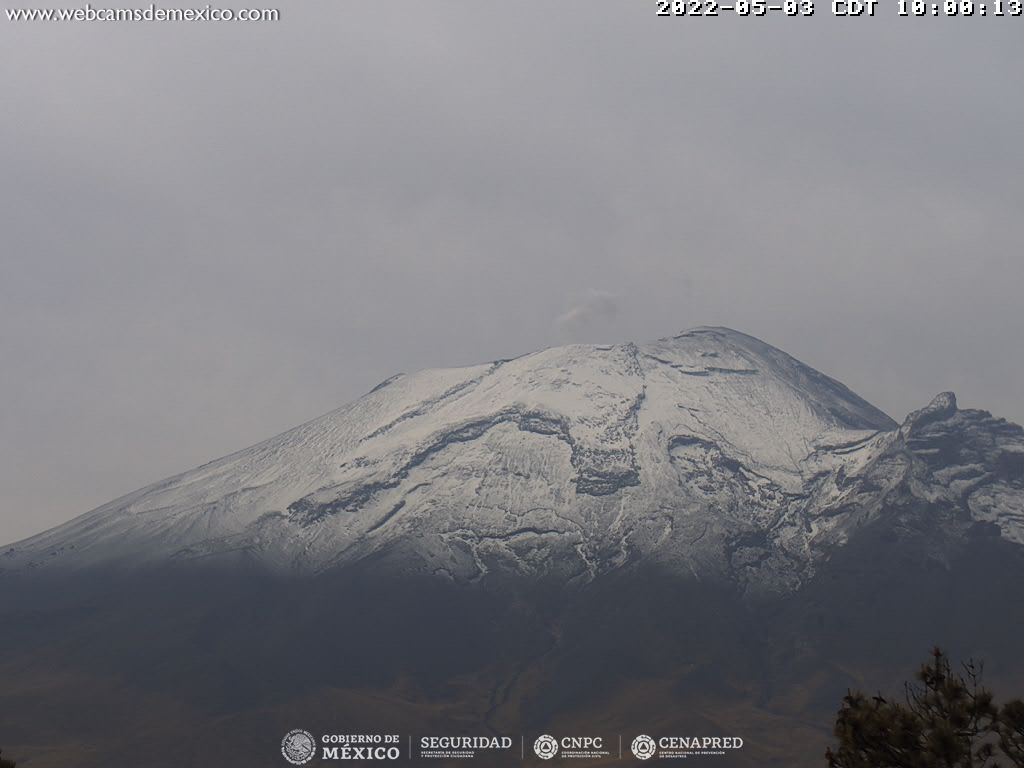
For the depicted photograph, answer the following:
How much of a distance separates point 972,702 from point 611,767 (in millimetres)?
172279

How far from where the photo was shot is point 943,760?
33.6 m

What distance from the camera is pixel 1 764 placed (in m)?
36.3

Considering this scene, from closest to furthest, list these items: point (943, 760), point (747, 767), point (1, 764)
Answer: point (943, 760)
point (1, 764)
point (747, 767)

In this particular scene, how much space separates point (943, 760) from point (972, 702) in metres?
1.89

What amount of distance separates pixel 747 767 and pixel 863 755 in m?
173

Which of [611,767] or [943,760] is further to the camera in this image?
[611,767]

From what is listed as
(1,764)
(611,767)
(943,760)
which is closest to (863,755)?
(943,760)

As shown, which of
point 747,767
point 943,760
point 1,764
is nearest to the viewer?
point 943,760

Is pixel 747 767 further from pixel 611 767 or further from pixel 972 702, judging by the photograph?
pixel 972 702

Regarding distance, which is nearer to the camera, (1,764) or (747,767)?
(1,764)

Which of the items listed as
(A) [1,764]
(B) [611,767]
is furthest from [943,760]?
(B) [611,767]

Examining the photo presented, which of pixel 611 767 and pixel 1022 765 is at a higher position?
pixel 611 767

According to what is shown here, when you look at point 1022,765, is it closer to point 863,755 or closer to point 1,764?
point 863,755

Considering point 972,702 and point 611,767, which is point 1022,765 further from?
point 611,767
